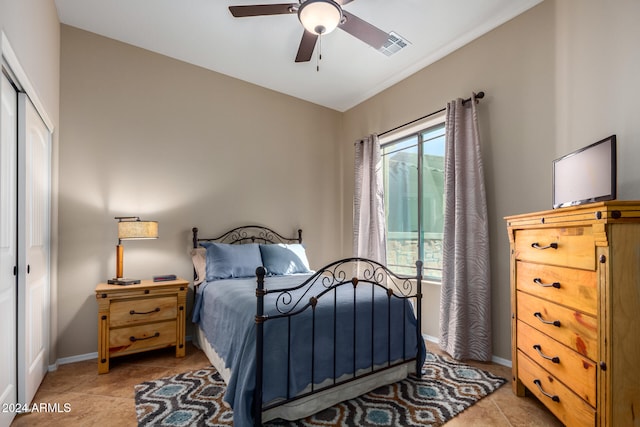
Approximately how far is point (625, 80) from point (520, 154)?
2.67 feet

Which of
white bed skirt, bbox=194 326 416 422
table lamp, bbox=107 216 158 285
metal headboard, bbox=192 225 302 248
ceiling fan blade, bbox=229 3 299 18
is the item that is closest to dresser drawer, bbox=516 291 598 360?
white bed skirt, bbox=194 326 416 422

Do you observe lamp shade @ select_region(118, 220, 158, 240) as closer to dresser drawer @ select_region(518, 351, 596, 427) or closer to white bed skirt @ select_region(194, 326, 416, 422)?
white bed skirt @ select_region(194, 326, 416, 422)

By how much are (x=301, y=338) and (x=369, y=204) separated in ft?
7.93

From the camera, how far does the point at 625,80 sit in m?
1.99

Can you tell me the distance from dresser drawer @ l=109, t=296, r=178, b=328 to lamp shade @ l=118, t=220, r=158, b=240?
21.1 inches

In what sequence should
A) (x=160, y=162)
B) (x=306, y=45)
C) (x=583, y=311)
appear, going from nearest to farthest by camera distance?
(x=583, y=311) < (x=306, y=45) < (x=160, y=162)

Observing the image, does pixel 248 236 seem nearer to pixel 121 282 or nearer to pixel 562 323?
pixel 121 282

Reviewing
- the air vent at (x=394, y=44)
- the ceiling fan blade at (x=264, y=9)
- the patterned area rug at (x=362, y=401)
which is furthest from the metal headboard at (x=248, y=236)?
the air vent at (x=394, y=44)

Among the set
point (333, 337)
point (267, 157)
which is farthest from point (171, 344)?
point (267, 157)

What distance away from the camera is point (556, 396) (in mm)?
1774

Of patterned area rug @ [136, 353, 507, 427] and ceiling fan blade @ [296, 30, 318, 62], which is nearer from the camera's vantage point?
patterned area rug @ [136, 353, 507, 427]

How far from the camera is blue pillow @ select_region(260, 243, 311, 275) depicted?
339cm

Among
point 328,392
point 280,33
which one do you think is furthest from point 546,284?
point 280,33

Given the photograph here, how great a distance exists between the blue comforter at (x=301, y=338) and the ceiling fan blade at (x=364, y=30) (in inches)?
73.3
